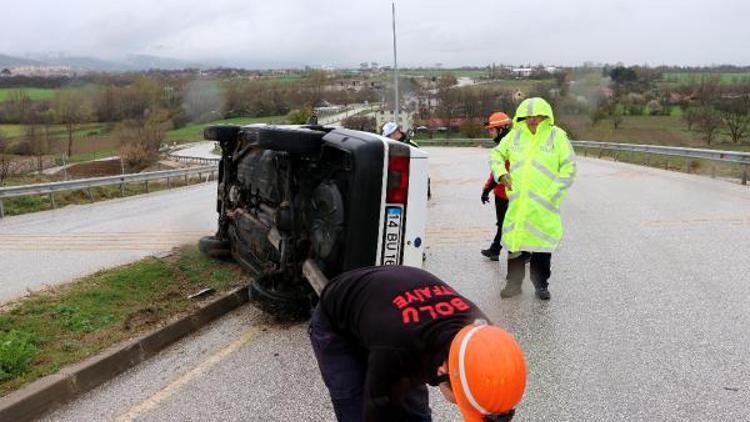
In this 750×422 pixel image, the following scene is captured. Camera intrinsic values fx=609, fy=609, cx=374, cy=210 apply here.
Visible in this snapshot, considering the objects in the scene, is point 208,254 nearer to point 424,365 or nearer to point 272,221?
point 272,221

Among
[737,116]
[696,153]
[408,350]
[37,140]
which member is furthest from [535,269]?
[37,140]

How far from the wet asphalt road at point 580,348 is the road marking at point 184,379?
0.5 inches

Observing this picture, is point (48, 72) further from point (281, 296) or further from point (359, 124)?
point (281, 296)

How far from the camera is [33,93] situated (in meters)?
65.4

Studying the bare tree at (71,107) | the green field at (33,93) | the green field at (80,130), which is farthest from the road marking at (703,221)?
the green field at (33,93)

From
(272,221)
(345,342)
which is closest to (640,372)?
(345,342)

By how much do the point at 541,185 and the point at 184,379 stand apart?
337 cm

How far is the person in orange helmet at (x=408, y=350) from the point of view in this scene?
1909mm

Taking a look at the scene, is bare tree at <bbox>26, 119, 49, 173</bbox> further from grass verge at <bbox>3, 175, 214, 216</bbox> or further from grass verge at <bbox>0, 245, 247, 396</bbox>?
grass verge at <bbox>0, 245, 247, 396</bbox>

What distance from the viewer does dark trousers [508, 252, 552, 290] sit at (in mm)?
5675

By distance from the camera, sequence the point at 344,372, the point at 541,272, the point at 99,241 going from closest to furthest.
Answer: the point at 344,372
the point at 541,272
the point at 99,241

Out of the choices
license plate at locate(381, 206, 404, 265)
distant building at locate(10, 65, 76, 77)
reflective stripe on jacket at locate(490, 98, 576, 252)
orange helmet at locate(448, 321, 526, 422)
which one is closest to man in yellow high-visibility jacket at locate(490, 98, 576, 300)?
reflective stripe on jacket at locate(490, 98, 576, 252)

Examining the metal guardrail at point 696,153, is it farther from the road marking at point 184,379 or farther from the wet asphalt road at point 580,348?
the road marking at point 184,379

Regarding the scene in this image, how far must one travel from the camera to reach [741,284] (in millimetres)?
6094
